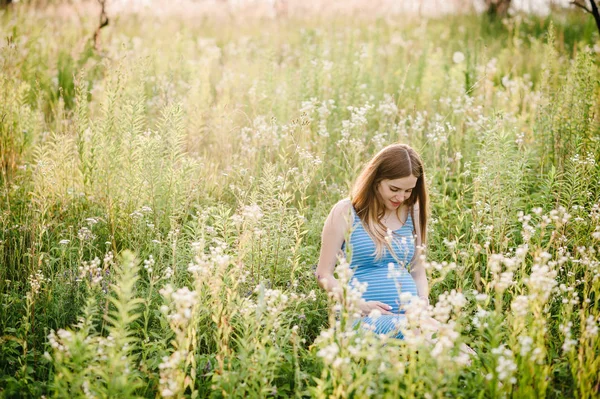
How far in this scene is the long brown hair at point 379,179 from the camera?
154 inches

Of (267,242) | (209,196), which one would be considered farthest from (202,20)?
(267,242)

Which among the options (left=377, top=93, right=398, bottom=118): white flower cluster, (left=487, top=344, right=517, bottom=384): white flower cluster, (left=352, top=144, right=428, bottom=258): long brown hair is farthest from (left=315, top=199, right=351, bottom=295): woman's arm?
(left=377, top=93, right=398, bottom=118): white flower cluster

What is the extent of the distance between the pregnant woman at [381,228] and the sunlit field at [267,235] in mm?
251

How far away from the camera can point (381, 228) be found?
3.98m

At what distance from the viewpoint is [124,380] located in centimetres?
235

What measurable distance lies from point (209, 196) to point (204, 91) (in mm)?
1770

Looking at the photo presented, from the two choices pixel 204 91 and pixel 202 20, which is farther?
pixel 202 20

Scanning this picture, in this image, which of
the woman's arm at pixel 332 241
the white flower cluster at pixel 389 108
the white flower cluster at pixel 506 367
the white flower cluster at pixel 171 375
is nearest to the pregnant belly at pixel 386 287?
the woman's arm at pixel 332 241

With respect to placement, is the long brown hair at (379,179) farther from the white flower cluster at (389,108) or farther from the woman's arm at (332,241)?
the white flower cluster at (389,108)

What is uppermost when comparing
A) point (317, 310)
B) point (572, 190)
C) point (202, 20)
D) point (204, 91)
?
point (202, 20)

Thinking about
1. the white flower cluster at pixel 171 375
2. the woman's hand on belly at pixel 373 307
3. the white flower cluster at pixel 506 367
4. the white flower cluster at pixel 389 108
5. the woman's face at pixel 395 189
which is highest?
the white flower cluster at pixel 389 108

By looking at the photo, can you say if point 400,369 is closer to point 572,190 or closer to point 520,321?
point 520,321

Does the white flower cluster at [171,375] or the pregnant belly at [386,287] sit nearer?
the white flower cluster at [171,375]

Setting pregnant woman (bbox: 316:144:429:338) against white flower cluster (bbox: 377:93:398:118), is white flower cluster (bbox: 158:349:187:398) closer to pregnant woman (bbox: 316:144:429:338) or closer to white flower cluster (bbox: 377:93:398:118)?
pregnant woman (bbox: 316:144:429:338)
